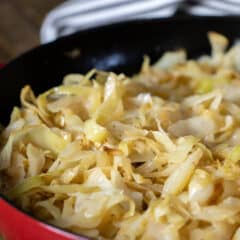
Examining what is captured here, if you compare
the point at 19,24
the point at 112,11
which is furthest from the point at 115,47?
the point at 19,24

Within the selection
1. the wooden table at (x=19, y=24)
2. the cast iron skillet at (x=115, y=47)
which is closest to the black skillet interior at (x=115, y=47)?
the cast iron skillet at (x=115, y=47)

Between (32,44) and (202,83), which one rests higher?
(32,44)

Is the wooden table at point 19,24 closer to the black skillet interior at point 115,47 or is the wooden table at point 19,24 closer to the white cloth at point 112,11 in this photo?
the white cloth at point 112,11

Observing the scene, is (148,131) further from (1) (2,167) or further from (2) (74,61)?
(2) (74,61)

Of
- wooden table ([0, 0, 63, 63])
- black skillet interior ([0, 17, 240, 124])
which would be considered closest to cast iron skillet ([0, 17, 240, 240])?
black skillet interior ([0, 17, 240, 124])

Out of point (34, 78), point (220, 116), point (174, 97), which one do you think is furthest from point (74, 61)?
point (220, 116)

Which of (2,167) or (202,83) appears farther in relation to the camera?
(202,83)

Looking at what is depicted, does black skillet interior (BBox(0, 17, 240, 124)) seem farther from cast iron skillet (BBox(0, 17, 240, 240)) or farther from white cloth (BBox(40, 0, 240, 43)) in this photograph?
white cloth (BBox(40, 0, 240, 43))
